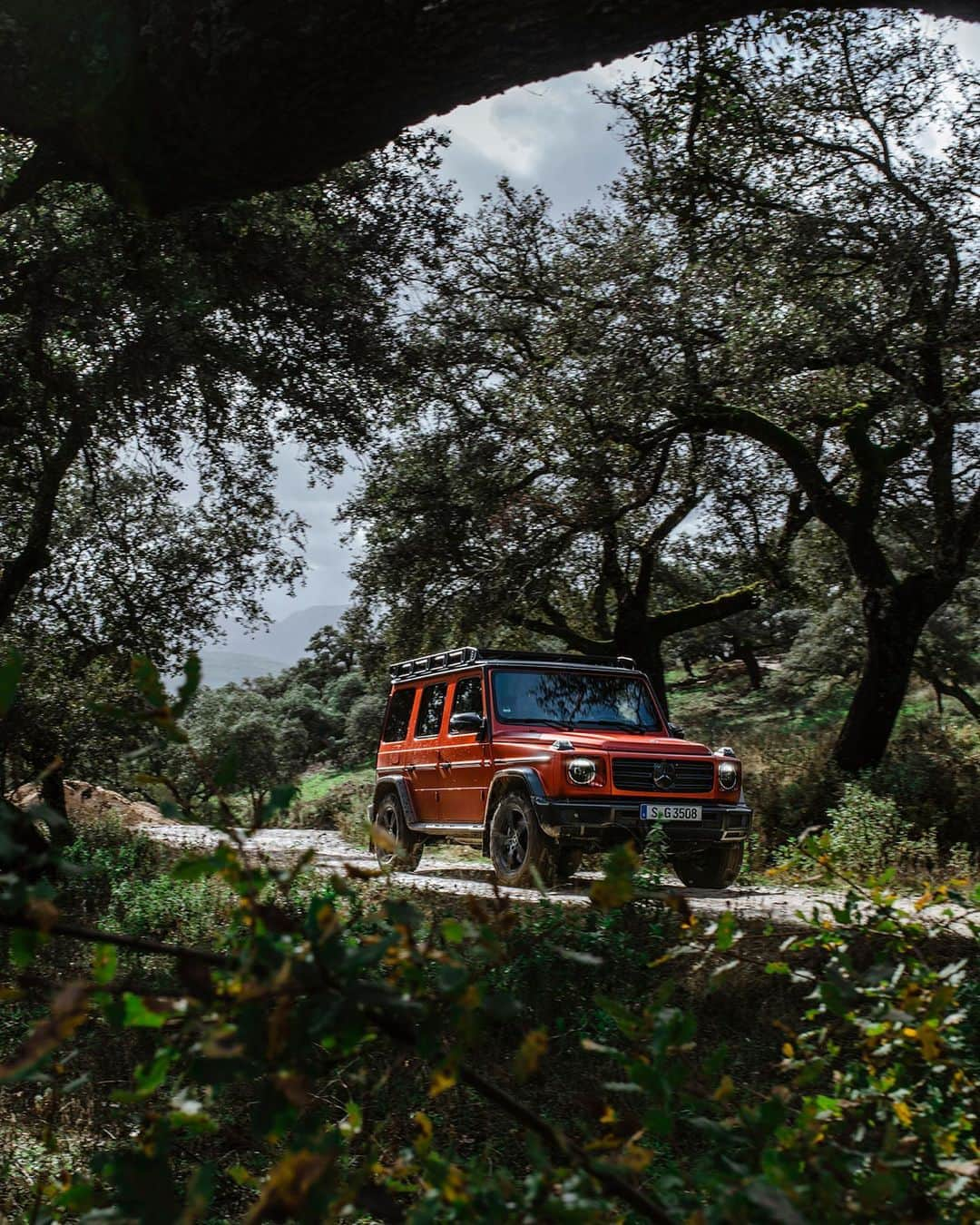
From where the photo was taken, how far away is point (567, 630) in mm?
20953

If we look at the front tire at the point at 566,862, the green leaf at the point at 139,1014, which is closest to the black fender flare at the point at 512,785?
the front tire at the point at 566,862

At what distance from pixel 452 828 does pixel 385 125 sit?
764cm

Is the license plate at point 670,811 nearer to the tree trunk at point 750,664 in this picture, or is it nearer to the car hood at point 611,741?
the car hood at point 611,741

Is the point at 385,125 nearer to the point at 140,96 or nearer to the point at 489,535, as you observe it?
the point at 140,96

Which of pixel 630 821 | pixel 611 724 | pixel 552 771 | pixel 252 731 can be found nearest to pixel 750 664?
pixel 252 731

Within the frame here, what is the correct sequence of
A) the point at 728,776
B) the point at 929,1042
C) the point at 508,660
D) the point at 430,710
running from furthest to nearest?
the point at 430,710, the point at 508,660, the point at 728,776, the point at 929,1042

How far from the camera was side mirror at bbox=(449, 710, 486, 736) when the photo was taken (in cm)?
1095

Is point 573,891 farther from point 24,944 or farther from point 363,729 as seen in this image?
point 363,729

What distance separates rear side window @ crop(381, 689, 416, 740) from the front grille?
372 centimetres

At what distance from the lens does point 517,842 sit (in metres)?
10.2

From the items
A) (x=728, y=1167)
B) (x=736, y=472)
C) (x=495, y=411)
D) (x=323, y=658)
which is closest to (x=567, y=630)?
(x=495, y=411)

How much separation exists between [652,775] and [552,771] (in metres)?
1.02

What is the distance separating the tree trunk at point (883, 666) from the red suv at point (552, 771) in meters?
3.84

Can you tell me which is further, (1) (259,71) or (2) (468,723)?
(2) (468,723)
